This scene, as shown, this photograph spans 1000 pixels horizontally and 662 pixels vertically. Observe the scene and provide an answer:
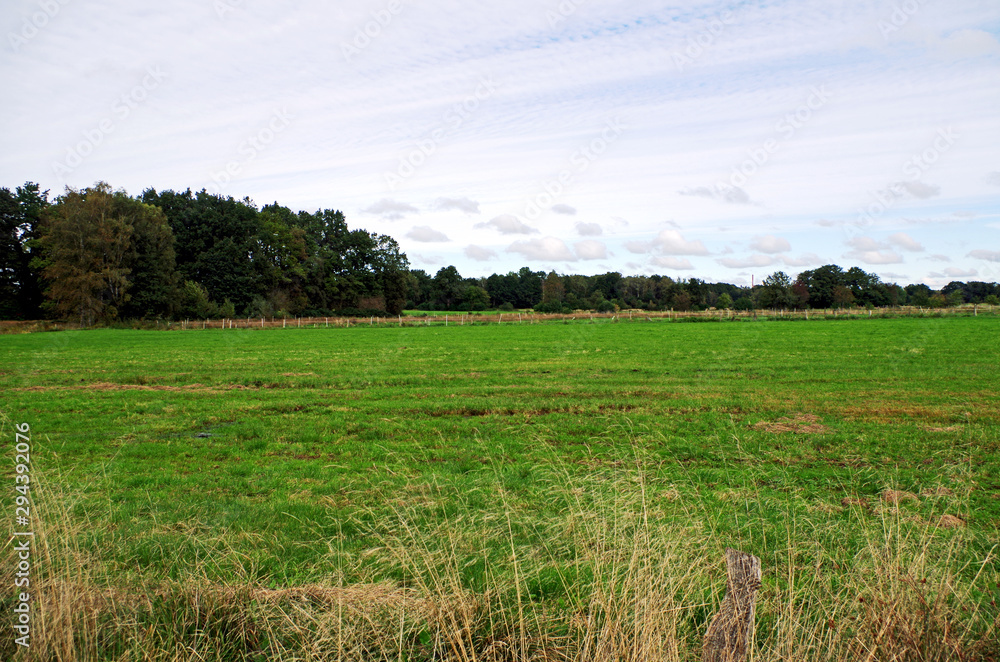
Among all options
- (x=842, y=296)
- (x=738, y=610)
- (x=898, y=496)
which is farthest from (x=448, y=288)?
(x=738, y=610)

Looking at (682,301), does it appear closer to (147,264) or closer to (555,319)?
(555,319)

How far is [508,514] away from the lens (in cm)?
572

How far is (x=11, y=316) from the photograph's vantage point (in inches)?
2766

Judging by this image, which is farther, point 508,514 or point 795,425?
point 795,425

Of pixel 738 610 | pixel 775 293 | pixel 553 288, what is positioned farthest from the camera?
pixel 553 288

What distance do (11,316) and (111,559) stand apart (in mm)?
85699

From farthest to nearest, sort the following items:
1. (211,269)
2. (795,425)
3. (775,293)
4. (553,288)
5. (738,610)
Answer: (553,288) < (775,293) < (211,269) < (795,425) < (738,610)

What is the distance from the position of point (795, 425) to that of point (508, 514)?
7.96 metres

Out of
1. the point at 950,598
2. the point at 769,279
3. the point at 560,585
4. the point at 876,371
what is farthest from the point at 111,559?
the point at 769,279

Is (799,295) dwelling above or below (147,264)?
below

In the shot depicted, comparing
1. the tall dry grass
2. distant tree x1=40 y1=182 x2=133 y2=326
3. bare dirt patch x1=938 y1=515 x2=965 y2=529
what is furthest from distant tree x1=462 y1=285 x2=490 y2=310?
the tall dry grass

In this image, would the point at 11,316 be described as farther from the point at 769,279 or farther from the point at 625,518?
the point at 769,279

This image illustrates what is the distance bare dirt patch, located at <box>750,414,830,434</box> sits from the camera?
1084 cm

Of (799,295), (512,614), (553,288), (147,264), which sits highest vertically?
(553,288)
